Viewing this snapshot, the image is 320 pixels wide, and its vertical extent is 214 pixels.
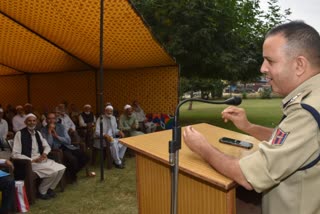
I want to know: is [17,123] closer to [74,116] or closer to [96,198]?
[74,116]

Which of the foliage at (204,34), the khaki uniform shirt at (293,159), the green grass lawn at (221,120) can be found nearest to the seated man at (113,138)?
the green grass lawn at (221,120)

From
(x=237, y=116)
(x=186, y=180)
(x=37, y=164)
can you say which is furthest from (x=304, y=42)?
(x=37, y=164)

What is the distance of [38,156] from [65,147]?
3.18ft

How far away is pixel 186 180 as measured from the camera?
204 cm

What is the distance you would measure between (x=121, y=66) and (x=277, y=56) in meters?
8.78

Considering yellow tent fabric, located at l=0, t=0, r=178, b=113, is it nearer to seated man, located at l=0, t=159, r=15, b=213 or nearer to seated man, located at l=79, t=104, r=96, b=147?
seated man, located at l=79, t=104, r=96, b=147

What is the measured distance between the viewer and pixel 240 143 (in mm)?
2236

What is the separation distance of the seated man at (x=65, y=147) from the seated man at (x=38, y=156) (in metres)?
0.45

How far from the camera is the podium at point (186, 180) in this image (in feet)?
5.75

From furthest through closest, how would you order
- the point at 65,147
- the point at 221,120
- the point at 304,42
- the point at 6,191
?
the point at 221,120, the point at 65,147, the point at 6,191, the point at 304,42

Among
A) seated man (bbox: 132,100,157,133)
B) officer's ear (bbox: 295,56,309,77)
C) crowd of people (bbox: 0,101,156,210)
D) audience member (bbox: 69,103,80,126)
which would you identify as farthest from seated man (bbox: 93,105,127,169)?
officer's ear (bbox: 295,56,309,77)

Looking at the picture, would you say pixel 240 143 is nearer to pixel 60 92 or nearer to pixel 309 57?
pixel 309 57

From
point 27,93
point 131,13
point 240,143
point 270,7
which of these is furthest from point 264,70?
point 270,7

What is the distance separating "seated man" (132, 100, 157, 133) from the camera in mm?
9023
